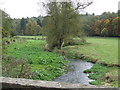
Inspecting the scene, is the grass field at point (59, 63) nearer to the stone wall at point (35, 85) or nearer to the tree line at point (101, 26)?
the stone wall at point (35, 85)

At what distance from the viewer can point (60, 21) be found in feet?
78.5

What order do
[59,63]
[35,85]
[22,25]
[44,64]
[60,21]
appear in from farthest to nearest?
[22,25], [60,21], [59,63], [44,64], [35,85]

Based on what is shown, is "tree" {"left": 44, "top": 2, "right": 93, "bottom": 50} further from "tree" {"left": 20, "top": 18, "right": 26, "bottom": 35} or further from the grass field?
"tree" {"left": 20, "top": 18, "right": 26, "bottom": 35}

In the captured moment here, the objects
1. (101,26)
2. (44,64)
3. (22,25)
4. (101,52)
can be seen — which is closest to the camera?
(44,64)

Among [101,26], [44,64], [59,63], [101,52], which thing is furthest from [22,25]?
[44,64]

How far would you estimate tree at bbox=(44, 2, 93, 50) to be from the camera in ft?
78.8

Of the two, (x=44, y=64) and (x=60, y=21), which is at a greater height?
(x=60, y=21)

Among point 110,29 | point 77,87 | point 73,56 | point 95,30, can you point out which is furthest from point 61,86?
point 95,30

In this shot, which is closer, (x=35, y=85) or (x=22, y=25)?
(x=35, y=85)

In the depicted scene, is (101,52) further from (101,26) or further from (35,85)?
(101,26)

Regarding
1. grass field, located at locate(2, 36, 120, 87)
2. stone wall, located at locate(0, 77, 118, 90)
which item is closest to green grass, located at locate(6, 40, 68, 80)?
grass field, located at locate(2, 36, 120, 87)

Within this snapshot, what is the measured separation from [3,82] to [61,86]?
0.89 m

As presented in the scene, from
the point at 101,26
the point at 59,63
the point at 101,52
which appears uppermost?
the point at 101,26

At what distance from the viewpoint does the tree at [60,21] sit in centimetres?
2403
